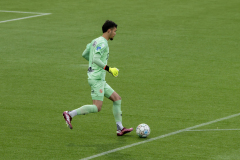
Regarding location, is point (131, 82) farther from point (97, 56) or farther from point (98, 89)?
point (97, 56)

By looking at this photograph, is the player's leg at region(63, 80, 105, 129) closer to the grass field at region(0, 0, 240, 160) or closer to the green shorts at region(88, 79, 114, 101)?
the green shorts at region(88, 79, 114, 101)

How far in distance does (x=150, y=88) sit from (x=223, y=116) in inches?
120


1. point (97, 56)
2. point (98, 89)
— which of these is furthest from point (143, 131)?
point (97, 56)

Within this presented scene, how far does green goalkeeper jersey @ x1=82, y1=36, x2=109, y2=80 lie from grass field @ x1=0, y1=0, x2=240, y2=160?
1.31m

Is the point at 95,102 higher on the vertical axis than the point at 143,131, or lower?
higher

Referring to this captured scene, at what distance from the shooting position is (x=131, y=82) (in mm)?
14383

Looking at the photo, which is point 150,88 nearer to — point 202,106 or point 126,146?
point 202,106

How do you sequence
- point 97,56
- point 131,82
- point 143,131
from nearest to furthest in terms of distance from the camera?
point 97,56 < point 143,131 < point 131,82

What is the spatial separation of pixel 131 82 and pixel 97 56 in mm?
5200

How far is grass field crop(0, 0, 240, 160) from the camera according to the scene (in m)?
9.32

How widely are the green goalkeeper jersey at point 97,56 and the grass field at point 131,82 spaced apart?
4.30 feet

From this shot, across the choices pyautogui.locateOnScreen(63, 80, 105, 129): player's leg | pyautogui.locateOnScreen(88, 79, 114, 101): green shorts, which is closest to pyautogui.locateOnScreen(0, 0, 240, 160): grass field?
pyautogui.locateOnScreen(63, 80, 105, 129): player's leg

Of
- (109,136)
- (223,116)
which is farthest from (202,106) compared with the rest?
(109,136)

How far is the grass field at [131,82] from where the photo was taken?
932cm
